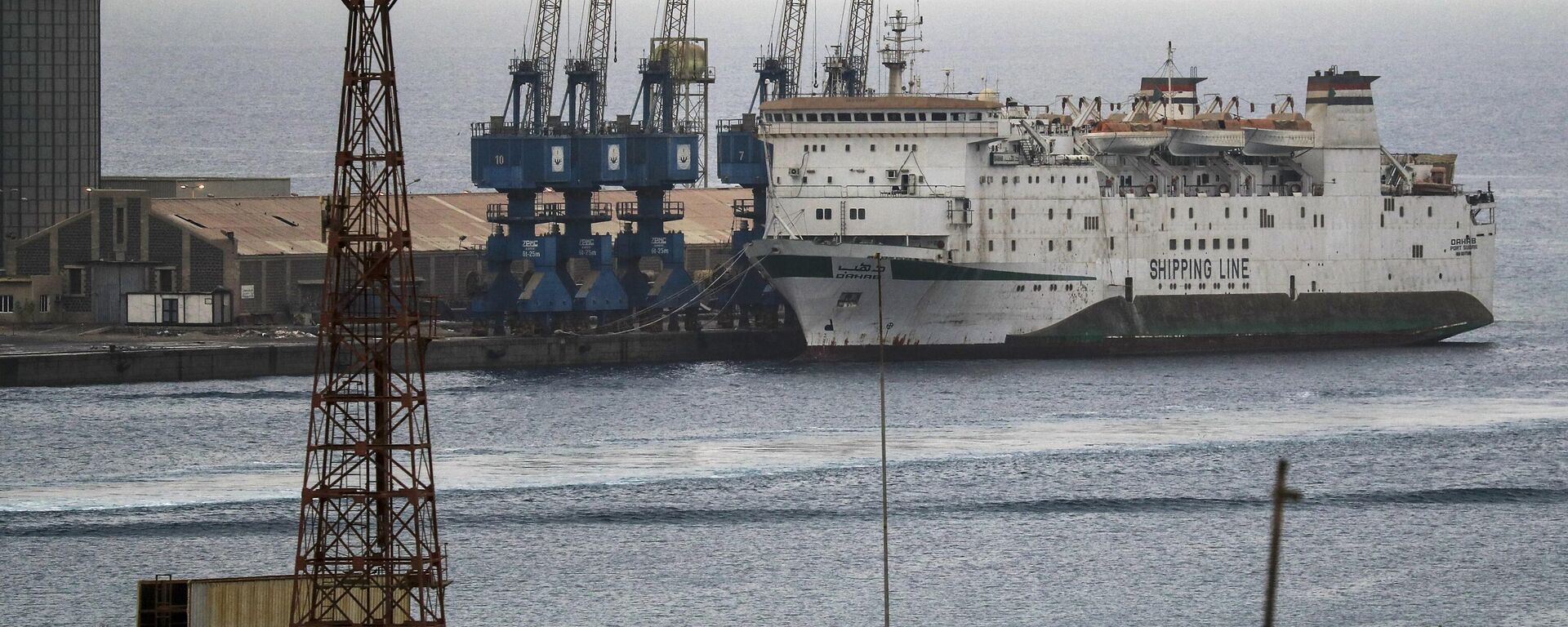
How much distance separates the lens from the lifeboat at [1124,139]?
2894 inches

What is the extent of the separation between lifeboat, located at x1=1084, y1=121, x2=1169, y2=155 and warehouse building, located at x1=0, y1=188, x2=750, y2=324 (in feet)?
56.6

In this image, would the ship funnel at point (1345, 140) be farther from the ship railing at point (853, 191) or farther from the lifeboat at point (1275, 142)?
the ship railing at point (853, 191)

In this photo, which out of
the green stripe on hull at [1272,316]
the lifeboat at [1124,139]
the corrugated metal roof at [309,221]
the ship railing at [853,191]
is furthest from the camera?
the corrugated metal roof at [309,221]

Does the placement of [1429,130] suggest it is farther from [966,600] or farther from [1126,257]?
[966,600]

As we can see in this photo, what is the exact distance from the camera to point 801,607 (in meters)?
40.0

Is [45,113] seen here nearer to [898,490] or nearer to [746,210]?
[746,210]

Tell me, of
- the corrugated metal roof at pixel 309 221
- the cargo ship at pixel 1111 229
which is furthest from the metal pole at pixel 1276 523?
the corrugated metal roof at pixel 309 221

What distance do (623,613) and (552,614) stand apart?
1002mm

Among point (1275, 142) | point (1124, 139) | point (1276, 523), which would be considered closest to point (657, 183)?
point (1124, 139)

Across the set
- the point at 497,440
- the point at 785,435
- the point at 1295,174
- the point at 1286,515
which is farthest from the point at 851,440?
the point at 1295,174

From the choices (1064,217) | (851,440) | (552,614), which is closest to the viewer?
(552,614)

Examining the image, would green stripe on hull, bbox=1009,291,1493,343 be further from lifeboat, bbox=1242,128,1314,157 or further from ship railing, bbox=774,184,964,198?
ship railing, bbox=774,184,964,198

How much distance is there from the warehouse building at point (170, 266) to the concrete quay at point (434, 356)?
3.31m

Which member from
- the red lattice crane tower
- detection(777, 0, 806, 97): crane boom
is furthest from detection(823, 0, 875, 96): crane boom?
the red lattice crane tower
